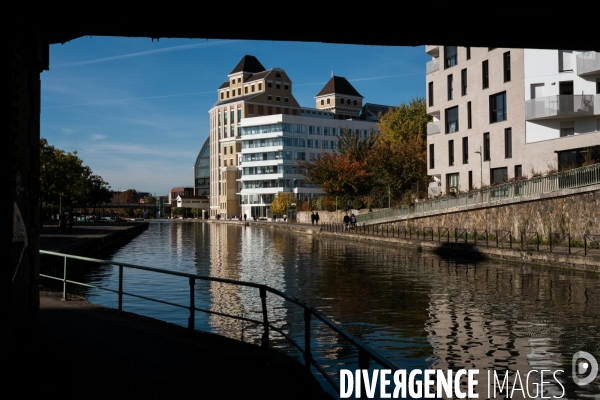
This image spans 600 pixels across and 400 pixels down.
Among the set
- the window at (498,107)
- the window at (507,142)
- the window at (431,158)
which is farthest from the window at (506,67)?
the window at (431,158)

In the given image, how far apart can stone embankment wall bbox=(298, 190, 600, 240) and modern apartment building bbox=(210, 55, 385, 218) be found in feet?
253

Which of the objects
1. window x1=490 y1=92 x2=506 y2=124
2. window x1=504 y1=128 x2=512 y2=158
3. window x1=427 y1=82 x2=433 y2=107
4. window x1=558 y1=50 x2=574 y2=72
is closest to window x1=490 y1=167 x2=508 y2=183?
window x1=504 y1=128 x2=512 y2=158

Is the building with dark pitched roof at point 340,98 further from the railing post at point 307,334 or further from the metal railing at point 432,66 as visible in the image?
the railing post at point 307,334

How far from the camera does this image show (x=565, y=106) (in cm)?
4044

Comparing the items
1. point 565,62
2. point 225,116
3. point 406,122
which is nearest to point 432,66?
point 565,62

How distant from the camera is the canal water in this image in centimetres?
1144

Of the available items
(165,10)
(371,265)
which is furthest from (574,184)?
(165,10)

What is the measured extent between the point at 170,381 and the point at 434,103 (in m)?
49.8

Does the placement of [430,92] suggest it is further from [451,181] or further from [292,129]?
[292,129]

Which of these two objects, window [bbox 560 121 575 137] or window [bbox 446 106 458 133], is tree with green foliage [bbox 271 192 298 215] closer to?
window [bbox 446 106 458 133]

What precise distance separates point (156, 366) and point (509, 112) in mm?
40443

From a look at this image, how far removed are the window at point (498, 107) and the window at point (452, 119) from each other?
5.14 m

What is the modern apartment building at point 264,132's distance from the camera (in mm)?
123000

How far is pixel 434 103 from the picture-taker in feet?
179
